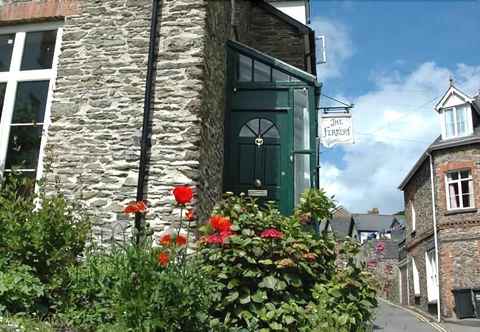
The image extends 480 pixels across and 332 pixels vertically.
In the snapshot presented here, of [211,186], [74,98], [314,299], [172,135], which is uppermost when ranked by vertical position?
[74,98]

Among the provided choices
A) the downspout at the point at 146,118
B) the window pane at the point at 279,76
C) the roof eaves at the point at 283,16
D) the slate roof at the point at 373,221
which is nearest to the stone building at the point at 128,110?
the downspout at the point at 146,118

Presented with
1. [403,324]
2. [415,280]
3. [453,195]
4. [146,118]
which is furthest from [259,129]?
[415,280]

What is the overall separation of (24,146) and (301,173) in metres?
4.22

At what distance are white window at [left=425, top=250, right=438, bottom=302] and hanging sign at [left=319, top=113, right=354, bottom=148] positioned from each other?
39.1 ft

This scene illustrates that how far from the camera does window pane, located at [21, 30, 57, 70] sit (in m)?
7.14

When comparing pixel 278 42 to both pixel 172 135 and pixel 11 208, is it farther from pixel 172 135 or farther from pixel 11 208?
pixel 11 208

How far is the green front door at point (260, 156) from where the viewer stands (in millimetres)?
7973

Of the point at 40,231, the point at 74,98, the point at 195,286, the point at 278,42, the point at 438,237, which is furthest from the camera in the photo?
the point at 438,237

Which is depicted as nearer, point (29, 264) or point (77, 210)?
point (29, 264)

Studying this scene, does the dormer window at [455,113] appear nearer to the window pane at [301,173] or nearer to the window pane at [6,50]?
the window pane at [301,173]

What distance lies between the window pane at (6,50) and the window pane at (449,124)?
16.9 metres

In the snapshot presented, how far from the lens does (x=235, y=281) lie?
4840 millimetres

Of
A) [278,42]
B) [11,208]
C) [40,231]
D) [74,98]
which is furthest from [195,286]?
[278,42]

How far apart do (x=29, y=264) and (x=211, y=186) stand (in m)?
2.86
